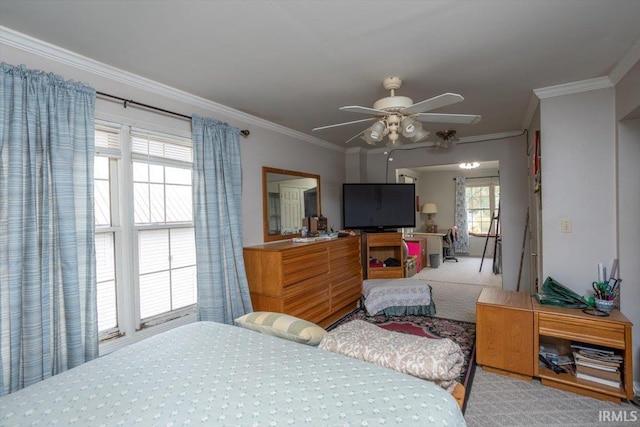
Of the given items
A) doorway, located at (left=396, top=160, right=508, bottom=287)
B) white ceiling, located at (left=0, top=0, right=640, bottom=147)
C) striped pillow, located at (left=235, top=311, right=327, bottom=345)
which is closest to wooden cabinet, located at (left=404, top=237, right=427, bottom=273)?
doorway, located at (left=396, top=160, right=508, bottom=287)

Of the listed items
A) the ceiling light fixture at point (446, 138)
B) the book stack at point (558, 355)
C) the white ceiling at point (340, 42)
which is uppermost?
the white ceiling at point (340, 42)

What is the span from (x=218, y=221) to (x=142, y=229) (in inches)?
23.5

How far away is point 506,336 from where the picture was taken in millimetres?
2527

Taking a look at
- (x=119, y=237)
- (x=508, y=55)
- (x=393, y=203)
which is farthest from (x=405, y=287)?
(x=119, y=237)

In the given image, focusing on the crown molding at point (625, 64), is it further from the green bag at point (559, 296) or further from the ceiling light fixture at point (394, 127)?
the green bag at point (559, 296)

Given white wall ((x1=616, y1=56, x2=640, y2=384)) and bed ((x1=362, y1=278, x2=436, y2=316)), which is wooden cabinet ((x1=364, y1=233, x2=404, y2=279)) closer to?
Answer: bed ((x1=362, y1=278, x2=436, y2=316))

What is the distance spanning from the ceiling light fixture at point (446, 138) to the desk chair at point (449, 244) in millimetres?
3998

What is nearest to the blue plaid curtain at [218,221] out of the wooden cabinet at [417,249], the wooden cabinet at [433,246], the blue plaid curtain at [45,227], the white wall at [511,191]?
the blue plaid curtain at [45,227]

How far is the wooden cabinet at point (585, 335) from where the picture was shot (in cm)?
214

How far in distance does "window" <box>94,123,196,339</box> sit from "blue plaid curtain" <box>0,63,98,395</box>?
11.4 inches

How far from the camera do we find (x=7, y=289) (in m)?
1.64

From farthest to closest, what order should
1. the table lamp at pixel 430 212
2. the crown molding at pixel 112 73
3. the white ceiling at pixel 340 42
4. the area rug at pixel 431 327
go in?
the table lamp at pixel 430 212
the area rug at pixel 431 327
the crown molding at pixel 112 73
the white ceiling at pixel 340 42

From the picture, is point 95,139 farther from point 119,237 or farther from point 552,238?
point 552,238

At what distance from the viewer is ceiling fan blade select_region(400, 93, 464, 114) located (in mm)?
1864
